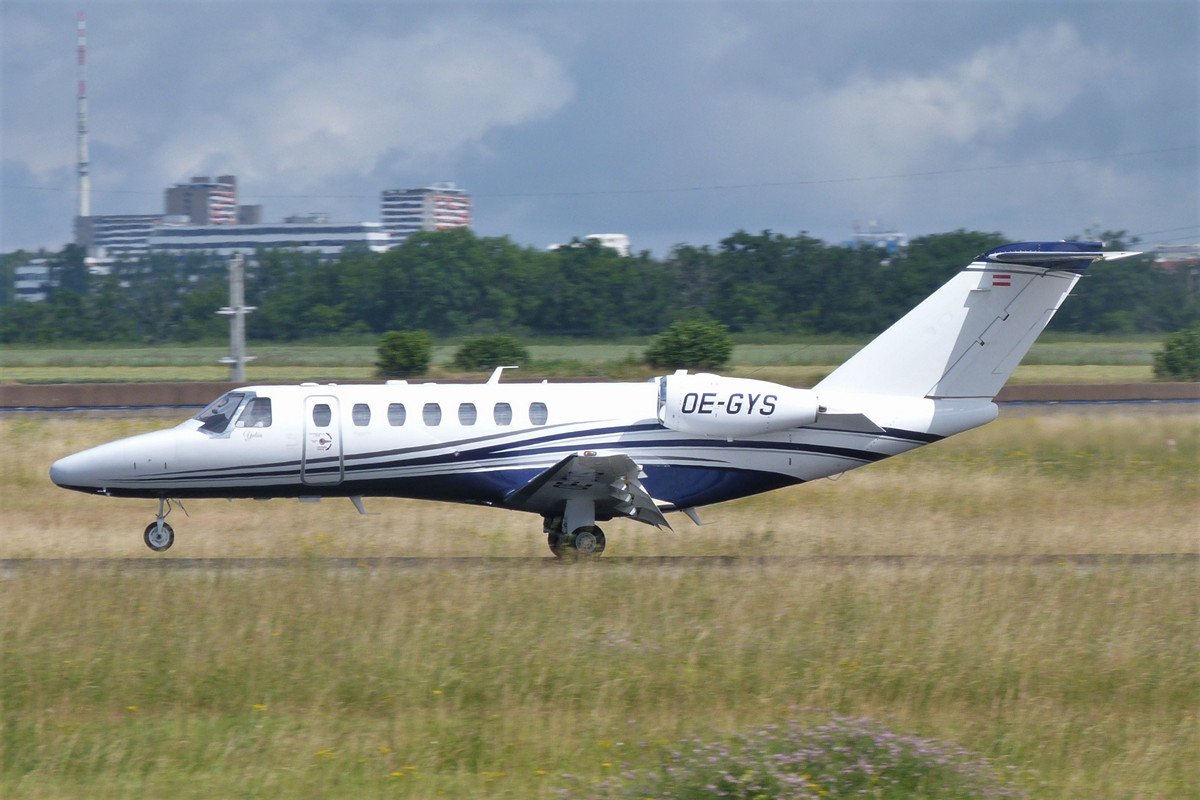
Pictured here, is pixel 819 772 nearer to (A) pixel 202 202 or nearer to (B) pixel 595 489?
(B) pixel 595 489

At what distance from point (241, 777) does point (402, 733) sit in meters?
1.07

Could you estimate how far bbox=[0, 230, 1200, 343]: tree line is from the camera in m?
56.7

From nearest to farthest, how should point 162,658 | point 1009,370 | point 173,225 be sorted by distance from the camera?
point 162,658 → point 1009,370 → point 173,225

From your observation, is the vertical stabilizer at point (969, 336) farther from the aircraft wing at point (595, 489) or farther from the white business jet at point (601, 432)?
the aircraft wing at point (595, 489)

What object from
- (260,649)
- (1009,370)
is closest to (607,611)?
(260,649)

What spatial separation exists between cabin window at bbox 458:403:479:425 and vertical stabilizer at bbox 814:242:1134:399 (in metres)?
4.33

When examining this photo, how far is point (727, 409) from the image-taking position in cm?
1497

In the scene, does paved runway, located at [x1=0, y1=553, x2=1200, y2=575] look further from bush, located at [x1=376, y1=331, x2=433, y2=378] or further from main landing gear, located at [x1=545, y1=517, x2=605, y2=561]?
bush, located at [x1=376, y1=331, x2=433, y2=378]

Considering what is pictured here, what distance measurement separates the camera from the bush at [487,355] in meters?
38.1

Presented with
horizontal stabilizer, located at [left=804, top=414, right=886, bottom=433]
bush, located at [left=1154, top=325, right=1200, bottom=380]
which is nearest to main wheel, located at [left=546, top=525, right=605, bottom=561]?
horizontal stabilizer, located at [left=804, top=414, right=886, bottom=433]

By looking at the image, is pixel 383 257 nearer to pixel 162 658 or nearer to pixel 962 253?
pixel 962 253

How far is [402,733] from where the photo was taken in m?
7.96

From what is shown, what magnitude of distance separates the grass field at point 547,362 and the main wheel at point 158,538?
1881cm

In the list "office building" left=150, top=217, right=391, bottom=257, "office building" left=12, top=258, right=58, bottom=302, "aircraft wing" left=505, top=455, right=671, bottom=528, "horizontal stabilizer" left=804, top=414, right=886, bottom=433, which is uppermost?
"office building" left=150, top=217, right=391, bottom=257
